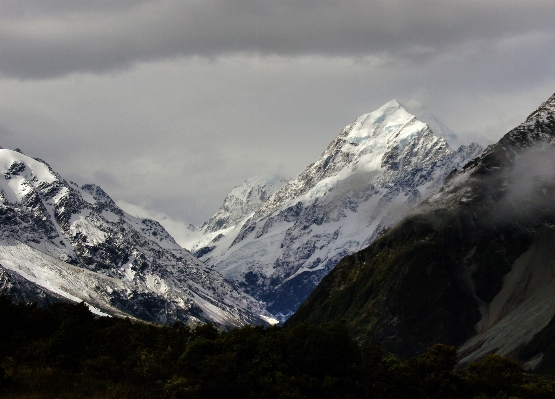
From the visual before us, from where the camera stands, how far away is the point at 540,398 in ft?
625

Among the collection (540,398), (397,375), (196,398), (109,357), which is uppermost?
(109,357)

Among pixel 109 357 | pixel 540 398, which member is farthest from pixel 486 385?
pixel 109 357

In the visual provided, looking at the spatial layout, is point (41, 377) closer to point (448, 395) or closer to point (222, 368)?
point (222, 368)

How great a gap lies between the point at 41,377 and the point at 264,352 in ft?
172

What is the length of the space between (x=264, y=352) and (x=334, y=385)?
20785 millimetres

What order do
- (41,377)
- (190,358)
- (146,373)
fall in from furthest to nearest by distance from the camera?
(190,358) → (146,373) → (41,377)

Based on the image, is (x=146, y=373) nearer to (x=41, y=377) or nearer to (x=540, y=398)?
(x=41, y=377)

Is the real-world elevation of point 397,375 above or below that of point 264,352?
below

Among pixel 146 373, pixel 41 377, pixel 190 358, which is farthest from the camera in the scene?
pixel 190 358

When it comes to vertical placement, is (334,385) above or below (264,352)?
below

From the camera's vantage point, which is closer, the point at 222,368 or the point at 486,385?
the point at 222,368

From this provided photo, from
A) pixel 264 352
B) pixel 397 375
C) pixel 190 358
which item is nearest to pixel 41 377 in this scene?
pixel 190 358

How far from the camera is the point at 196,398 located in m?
173

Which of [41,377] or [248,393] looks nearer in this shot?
[41,377]
